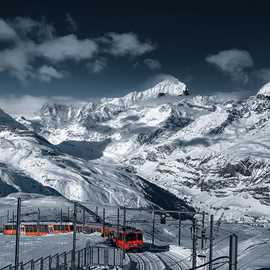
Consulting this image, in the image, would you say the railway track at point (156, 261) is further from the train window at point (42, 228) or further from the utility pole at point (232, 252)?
the train window at point (42, 228)

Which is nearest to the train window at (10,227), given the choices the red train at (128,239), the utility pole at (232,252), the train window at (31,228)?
the train window at (31,228)

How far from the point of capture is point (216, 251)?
7000cm

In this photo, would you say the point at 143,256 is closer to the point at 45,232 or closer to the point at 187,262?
the point at 187,262

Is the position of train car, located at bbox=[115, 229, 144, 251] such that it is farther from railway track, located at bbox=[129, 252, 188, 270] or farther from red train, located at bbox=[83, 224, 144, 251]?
railway track, located at bbox=[129, 252, 188, 270]

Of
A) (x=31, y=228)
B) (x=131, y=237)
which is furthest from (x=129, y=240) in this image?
(x=31, y=228)

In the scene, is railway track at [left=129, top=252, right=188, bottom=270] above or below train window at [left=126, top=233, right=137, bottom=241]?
below

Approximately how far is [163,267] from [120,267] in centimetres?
506

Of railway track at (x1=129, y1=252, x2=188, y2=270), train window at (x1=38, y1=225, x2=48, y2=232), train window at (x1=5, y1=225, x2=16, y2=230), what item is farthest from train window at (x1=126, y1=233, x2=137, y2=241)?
train window at (x1=5, y1=225, x2=16, y2=230)

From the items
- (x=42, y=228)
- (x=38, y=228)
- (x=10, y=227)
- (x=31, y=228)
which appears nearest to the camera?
(x=38, y=228)

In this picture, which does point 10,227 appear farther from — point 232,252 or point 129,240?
point 232,252

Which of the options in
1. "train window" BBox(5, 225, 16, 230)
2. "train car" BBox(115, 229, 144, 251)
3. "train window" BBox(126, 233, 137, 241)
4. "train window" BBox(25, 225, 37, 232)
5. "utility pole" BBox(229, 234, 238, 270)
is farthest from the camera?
"train window" BBox(5, 225, 16, 230)

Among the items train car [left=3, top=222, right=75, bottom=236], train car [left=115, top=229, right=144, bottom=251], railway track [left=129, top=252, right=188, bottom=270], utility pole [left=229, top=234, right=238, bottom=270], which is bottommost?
train car [left=3, top=222, right=75, bottom=236]

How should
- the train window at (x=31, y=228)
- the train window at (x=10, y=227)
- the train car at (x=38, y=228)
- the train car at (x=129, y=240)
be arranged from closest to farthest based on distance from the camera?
the train car at (x=129, y=240) < the train car at (x=38, y=228) < the train window at (x=31, y=228) < the train window at (x=10, y=227)

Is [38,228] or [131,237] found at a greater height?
[131,237]
